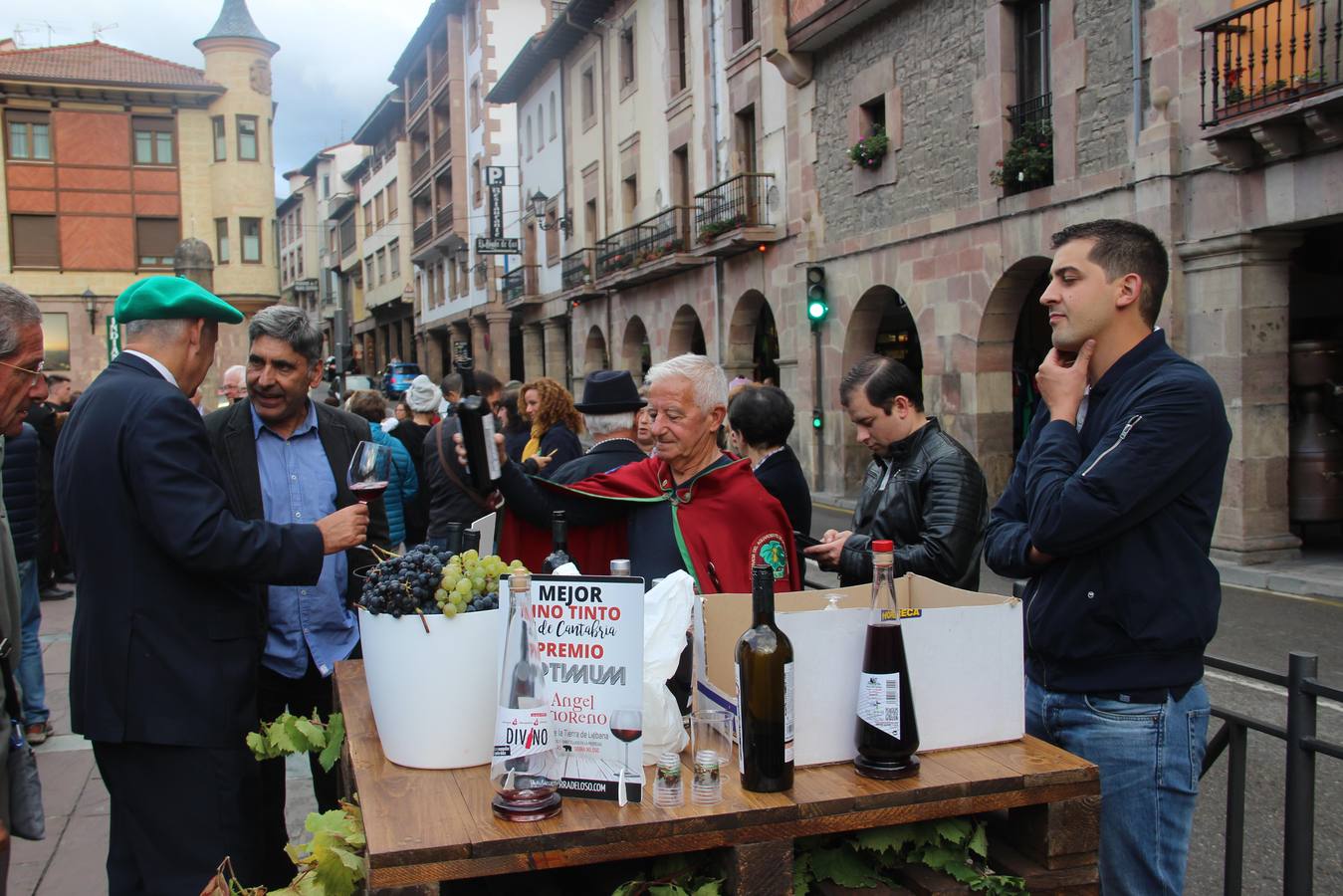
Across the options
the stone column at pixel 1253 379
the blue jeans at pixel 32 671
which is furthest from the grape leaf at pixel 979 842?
the stone column at pixel 1253 379

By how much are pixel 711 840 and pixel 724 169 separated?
1963cm

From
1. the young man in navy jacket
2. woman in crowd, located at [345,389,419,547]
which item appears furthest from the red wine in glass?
woman in crowd, located at [345,389,419,547]

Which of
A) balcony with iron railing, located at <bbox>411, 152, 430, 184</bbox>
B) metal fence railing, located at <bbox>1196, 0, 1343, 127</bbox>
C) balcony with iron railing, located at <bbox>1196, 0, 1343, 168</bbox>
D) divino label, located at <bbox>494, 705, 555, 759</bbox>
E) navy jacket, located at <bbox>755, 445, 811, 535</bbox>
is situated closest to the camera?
divino label, located at <bbox>494, 705, 555, 759</bbox>

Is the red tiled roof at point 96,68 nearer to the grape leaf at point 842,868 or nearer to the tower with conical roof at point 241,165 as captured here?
the tower with conical roof at point 241,165

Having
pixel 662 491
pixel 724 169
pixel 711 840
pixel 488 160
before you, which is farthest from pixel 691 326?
pixel 711 840

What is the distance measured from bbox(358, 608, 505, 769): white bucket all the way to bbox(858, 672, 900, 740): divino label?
0.71 m

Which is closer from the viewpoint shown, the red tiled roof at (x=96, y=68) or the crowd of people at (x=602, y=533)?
the crowd of people at (x=602, y=533)

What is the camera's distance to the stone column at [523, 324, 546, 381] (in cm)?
3288

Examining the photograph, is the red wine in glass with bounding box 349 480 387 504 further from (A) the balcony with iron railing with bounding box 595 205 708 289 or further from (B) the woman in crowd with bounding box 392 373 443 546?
(A) the balcony with iron railing with bounding box 595 205 708 289

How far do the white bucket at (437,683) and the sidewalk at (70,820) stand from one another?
111cm

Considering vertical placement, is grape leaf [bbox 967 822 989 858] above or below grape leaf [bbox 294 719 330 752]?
below

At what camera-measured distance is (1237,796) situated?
2.98 m

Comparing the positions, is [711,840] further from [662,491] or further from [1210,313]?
[1210,313]

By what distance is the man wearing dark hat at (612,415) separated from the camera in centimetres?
489
